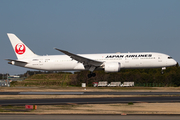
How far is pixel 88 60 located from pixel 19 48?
1337 centimetres

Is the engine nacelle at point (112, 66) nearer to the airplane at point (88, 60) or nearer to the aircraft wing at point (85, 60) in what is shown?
the airplane at point (88, 60)

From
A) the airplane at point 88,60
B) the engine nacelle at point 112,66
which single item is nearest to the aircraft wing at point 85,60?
the airplane at point 88,60

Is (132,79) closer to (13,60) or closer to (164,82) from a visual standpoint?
(164,82)

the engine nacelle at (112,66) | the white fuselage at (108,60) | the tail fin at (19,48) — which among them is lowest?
the engine nacelle at (112,66)

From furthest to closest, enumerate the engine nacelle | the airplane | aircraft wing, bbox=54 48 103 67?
aircraft wing, bbox=54 48 103 67 → the airplane → the engine nacelle

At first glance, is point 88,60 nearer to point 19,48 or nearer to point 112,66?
point 112,66

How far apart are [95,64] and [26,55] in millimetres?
12439

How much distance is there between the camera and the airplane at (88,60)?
3812 centimetres

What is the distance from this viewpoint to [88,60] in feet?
127

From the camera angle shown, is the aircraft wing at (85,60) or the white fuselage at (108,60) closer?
the white fuselage at (108,60)

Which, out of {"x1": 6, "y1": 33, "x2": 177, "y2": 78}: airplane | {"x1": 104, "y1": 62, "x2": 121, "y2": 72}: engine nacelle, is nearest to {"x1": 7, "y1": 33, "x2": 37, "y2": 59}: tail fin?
{"x1": 6, "y1": 33, "x2": 177, "y2": 78}: airplane

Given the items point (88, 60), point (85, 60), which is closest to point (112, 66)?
point (88, 60)

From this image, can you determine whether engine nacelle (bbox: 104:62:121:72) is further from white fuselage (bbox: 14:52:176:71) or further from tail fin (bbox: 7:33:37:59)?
tail fin (bbox: 7:33:37:59)

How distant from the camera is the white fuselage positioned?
38.1 m
